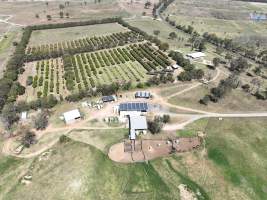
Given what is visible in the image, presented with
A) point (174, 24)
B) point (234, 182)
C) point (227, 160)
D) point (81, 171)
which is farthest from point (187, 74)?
point (174, 24)

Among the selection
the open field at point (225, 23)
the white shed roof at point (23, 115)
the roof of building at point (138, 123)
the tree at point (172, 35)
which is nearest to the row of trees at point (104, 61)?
the white shed roof at point (23, 115)

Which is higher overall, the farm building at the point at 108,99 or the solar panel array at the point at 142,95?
the solar panel array at the point at 142,95

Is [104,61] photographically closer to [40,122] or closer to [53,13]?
[40,122]

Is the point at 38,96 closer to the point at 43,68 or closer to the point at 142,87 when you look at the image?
the point at 43,68

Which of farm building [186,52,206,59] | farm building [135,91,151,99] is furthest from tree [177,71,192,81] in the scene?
farm building [186,52,206,59]

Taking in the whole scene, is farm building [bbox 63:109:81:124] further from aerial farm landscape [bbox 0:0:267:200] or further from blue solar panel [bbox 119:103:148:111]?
blue solar panel [bbox 119:103:148:111]

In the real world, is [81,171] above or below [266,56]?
below

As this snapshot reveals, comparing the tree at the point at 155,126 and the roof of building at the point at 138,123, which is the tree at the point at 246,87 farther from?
the roof of building at the point at 138,123
